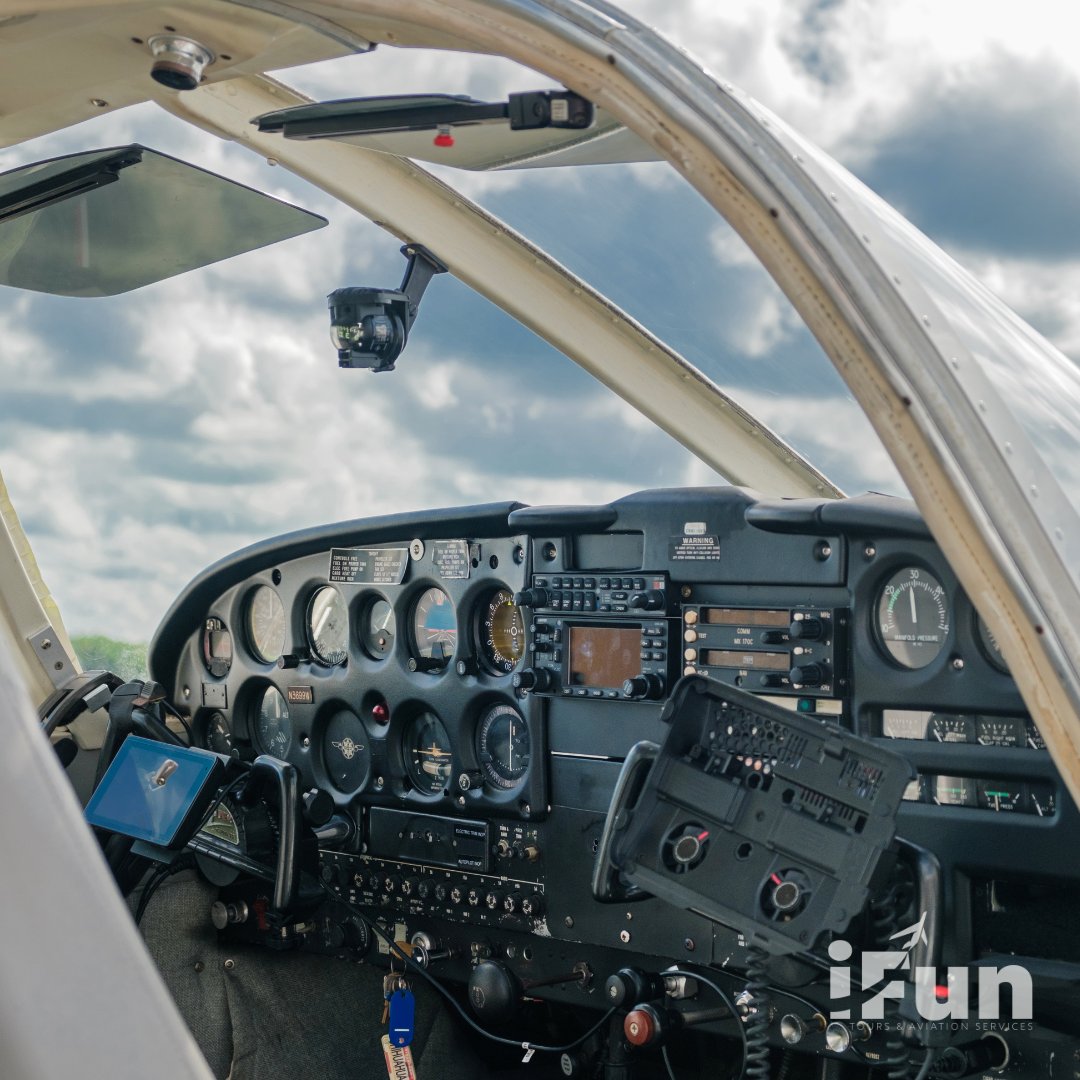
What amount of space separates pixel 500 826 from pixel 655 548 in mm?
772

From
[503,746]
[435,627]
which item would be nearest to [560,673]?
[503,746]

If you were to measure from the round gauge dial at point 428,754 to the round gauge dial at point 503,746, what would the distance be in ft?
0.34

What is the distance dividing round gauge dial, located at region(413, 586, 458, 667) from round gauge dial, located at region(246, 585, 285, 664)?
1.56ft

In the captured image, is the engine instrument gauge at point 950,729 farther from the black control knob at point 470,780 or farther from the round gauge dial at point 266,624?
the round gauge dial at point 266,624

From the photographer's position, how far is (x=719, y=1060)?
288 cm

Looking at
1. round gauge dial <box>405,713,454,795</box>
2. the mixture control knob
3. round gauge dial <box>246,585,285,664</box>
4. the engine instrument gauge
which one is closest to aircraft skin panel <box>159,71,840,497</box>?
round gauge dial <box>246,585,285,664</box>

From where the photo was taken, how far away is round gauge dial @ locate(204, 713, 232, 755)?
367cm

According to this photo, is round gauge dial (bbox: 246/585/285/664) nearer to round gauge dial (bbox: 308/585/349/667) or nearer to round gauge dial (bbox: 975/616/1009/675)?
round gauge dial (bbox: 308/585/349/667)

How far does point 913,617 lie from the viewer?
244 centimetres

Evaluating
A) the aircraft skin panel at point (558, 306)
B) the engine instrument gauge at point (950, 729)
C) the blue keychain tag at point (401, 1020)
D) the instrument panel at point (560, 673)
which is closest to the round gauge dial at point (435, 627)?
the instrument panel at point (560, 673)

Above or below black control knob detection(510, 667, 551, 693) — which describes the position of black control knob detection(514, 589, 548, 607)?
above

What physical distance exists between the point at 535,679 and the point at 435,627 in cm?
42

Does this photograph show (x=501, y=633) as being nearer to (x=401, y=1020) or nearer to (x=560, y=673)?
(x=560, y=673)

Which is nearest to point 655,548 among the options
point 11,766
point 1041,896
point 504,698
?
point 504,698
